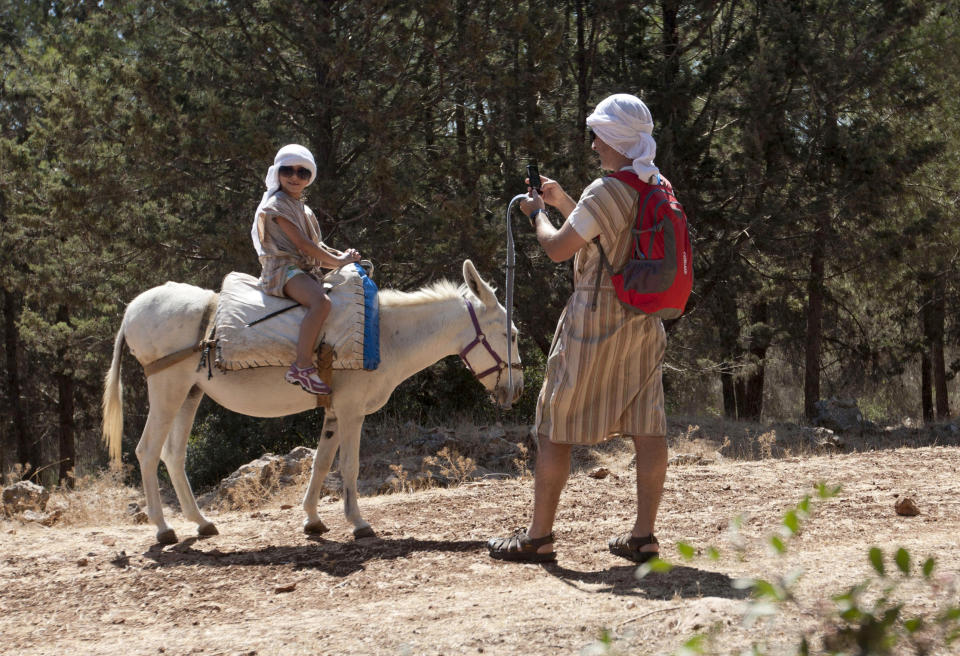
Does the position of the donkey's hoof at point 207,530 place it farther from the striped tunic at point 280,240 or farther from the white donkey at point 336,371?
the striped tunic at point 280,240

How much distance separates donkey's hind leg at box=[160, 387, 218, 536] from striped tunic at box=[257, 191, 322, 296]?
1.03 metres

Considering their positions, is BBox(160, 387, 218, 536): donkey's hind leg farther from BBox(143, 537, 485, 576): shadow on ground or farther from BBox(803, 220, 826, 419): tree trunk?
BBox(803, 220, 826, 419): tree trunk

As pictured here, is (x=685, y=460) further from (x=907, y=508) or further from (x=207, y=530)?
(x=207, y=530)

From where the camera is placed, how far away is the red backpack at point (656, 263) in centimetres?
427

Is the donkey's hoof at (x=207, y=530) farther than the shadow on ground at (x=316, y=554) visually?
Yes

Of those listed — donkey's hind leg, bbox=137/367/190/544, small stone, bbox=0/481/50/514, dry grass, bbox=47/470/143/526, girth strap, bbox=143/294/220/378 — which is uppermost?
girth strap, bbox=143/294/220/378

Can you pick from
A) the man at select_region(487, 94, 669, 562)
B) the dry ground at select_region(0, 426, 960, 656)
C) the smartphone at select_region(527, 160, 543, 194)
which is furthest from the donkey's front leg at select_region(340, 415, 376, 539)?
the smartphone at select_region(527, 160, 543, 194)

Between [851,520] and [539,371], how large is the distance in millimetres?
11542

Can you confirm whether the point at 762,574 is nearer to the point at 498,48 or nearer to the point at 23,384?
the point at 498,48

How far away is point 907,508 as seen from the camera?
216 inches

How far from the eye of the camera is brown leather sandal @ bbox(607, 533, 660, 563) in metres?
4.61

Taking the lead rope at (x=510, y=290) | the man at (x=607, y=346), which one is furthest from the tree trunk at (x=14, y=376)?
the man at (x=607, y=346)

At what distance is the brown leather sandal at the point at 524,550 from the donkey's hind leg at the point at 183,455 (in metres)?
2.20

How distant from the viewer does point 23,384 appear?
22.5m
